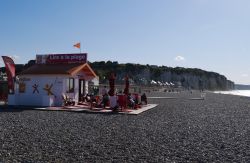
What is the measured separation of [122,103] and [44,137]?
949cm

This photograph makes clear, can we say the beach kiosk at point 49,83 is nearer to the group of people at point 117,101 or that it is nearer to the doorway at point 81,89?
the doorway at point 81,89

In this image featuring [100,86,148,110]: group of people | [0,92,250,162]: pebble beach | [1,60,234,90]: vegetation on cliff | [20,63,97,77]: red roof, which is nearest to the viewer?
[0,92,250,162]: pebble beach

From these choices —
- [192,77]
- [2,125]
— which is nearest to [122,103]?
[2,125]

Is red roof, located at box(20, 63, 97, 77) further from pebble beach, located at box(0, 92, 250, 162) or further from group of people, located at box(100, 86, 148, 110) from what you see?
pebble beach, located at box(0, 92, 250, 162)

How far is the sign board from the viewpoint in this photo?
24.1 metres

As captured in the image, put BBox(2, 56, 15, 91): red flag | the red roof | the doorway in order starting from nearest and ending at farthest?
the red roof → BBox(2, 56, 15, 91): red flag → the doorway

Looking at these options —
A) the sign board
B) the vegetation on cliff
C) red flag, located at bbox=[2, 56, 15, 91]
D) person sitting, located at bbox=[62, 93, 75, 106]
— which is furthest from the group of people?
the vegetation on cliff

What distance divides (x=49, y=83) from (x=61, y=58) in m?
2.81

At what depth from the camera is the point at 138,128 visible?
41.8 feet

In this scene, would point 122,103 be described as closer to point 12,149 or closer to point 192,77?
point 12,149

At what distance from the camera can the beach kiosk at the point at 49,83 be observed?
72.2 ft

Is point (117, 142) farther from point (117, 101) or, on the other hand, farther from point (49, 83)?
point (49, 83)

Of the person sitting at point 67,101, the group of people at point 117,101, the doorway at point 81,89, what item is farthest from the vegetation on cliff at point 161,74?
the group of people at point 117,101

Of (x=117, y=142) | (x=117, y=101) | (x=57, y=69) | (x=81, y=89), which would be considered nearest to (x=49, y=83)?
(x=57, y=69)
